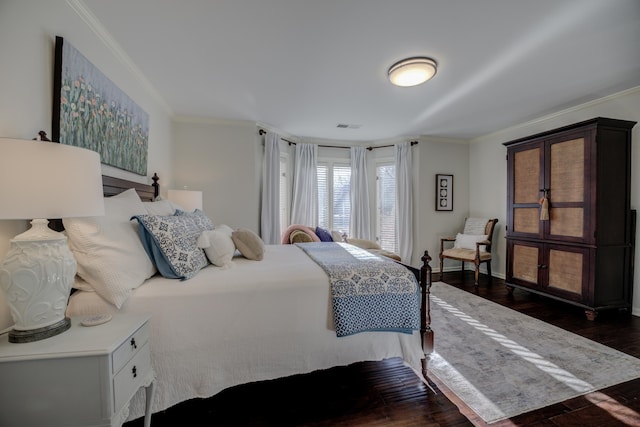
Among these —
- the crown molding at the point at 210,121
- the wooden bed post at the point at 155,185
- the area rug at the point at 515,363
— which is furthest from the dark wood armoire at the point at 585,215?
the wooden bed post at the point at 155,185

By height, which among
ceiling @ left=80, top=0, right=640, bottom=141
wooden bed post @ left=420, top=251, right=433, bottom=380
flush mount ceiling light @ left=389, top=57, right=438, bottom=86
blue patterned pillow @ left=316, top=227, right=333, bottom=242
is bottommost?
wooden bed post @ left=420, top=251, right=433, bottom=380

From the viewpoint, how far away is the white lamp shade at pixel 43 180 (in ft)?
2.97

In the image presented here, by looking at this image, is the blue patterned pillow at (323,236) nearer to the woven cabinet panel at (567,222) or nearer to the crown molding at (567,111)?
the woven cabinet panel at (567,222)

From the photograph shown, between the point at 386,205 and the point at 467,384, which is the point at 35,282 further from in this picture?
the point at 386,205

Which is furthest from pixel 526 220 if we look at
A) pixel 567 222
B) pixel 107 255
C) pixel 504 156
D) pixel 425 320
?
pixel 107 255

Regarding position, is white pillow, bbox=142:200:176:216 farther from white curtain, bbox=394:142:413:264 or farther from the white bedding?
white curtain, bbox=394:142:413:264

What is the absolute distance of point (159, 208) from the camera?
2094 mm

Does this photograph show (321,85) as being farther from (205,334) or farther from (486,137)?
(486,137)

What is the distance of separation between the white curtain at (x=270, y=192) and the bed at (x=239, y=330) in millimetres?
2405

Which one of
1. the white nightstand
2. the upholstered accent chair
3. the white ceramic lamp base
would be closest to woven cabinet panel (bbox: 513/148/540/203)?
the upholstered accent chair

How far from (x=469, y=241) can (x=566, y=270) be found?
1493 millimetres

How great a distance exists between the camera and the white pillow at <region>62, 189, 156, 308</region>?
1252mm

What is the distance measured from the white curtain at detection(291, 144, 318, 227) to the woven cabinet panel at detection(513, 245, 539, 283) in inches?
122

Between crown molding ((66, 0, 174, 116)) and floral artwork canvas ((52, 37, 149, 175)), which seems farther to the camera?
crown molding ((66, 0, 174, 116))
